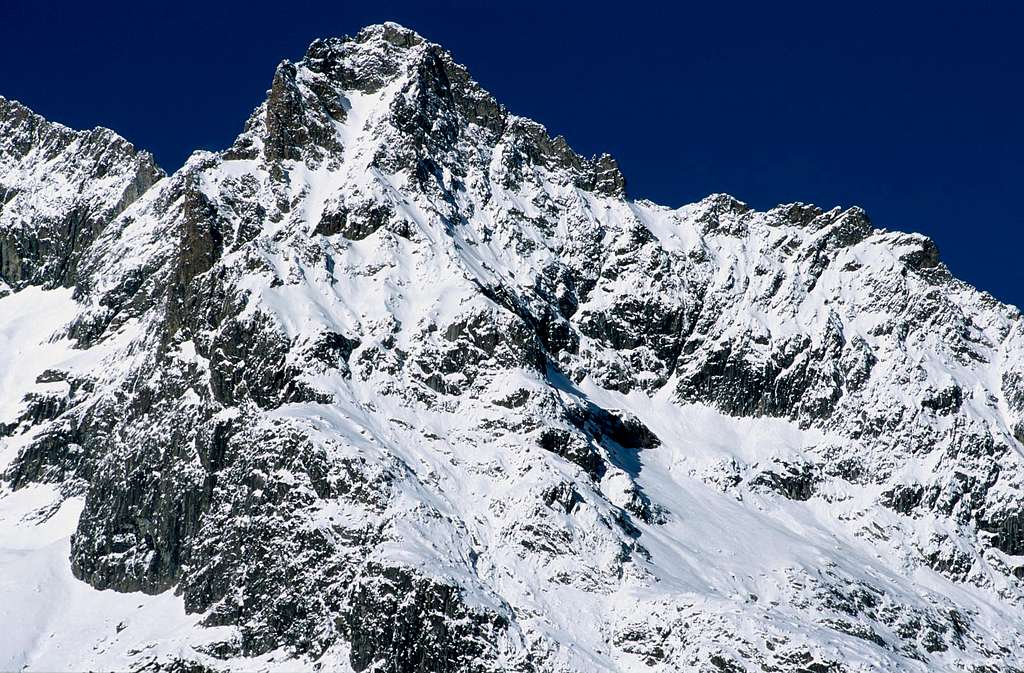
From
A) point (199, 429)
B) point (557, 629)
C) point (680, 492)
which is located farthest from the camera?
point (680, 492)

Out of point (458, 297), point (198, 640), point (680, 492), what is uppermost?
point (458, 297)

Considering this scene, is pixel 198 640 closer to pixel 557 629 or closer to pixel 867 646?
pixel 557 629

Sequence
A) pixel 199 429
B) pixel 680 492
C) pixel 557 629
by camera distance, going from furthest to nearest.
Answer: pixel 680 492 < pixel 199 429 < pixel 557 629

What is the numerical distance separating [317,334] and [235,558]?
31.3 m

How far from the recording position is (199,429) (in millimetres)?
181125

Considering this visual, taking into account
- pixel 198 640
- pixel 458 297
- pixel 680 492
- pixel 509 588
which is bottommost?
pixel 198 640

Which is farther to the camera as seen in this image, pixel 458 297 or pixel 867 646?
pixel 458 297

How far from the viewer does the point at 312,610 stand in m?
159

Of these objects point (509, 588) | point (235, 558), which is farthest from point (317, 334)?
point (509, 588)

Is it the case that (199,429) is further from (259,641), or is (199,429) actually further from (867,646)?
(867,646)

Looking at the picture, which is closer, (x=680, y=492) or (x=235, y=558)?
(x=235, y=558)

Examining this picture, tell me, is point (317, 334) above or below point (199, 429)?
above


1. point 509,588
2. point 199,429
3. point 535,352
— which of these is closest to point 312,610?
point 509,588

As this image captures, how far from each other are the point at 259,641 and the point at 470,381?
43020mm
